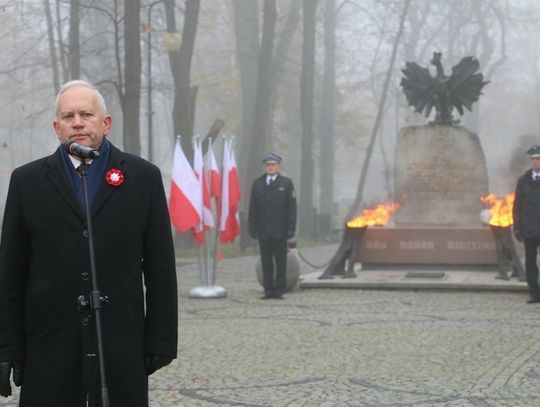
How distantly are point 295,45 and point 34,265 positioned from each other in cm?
4458

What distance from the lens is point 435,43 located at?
62250 millimetres

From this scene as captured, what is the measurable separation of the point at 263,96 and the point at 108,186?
27889 mm

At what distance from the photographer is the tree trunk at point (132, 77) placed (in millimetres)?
23578

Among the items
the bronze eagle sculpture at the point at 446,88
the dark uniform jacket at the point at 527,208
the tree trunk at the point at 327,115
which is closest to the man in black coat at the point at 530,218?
the dark uniform jacket at the point at 527,208

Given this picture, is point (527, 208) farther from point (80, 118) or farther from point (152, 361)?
point (80, 118)

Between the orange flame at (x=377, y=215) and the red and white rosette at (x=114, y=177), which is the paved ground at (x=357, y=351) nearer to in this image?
the orange flame at (x=377, y=215)

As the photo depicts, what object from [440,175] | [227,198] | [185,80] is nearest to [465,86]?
[440,175]

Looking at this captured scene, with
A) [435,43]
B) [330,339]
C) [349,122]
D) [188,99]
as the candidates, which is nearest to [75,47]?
[188,99]

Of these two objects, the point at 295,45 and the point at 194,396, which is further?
the point at 295,45

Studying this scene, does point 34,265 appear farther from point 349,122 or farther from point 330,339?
point 349,122

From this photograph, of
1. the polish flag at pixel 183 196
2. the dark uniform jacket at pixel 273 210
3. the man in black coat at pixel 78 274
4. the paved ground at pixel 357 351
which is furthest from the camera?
the polish flag at pixel 183 196

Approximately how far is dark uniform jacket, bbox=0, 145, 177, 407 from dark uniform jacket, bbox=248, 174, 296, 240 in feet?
36.1

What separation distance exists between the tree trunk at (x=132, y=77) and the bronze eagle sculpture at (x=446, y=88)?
18.6ft

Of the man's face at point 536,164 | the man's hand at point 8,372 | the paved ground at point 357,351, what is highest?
the man's face at point 536,164
